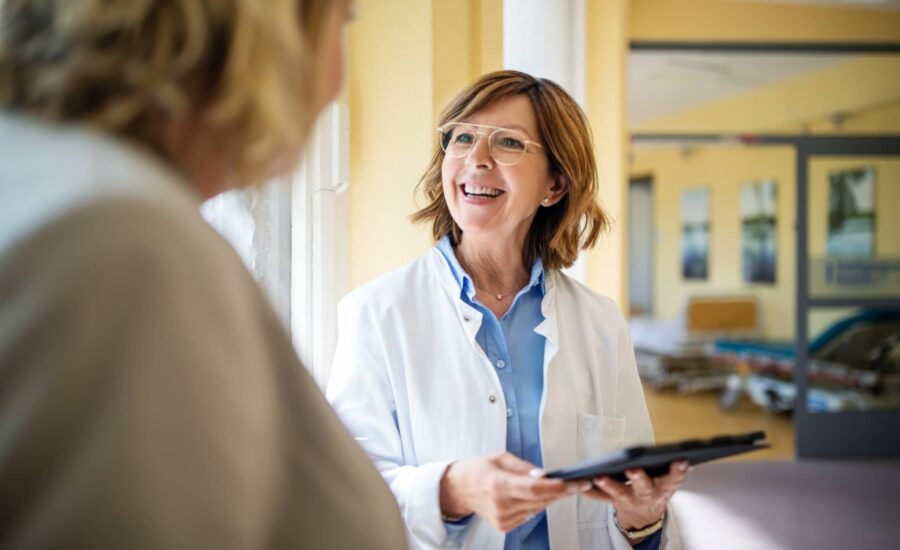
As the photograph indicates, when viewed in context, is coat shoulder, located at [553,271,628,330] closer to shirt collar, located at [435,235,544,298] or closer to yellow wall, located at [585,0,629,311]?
shirt collar, located at [435,235,544,298]

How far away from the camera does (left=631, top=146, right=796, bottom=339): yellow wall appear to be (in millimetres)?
9656

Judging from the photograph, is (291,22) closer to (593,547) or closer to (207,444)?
(207,444)

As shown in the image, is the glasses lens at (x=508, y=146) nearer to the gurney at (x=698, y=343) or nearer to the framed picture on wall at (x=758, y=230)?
the gurney at (x=698, y=343)

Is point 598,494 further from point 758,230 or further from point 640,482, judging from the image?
point 758,230

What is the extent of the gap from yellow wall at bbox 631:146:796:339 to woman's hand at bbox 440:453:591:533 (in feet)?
29.4

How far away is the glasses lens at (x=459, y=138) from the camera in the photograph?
1.69m

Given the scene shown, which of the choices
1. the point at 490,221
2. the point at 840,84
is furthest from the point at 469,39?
the point at 840,84

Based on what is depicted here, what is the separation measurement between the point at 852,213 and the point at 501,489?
650 cm

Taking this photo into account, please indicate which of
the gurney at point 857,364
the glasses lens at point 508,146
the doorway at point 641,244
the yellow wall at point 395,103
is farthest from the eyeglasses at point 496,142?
the doorway at point 641,244

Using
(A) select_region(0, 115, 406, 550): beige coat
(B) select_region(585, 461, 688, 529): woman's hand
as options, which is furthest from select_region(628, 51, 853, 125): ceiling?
(A) select_region(0, 115, 406, 550): beige coat

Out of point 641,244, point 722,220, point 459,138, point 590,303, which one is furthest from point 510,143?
point 641,244

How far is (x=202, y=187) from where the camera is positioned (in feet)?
2.07

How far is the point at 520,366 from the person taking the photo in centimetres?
161

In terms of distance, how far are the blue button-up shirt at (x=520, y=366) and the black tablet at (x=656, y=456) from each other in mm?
311
